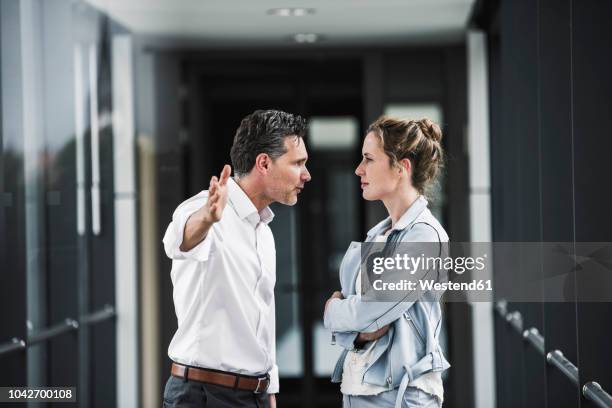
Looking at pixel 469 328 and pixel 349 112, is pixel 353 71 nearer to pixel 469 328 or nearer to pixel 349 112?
pixel 349 112

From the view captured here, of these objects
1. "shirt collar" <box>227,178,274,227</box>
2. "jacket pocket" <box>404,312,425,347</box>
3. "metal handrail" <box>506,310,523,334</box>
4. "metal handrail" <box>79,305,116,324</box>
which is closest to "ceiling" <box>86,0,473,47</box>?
"metal handrail" <box>79,305,116,324</box>

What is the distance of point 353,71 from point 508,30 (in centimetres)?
143

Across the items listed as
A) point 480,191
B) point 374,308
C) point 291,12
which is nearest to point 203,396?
point 374,308

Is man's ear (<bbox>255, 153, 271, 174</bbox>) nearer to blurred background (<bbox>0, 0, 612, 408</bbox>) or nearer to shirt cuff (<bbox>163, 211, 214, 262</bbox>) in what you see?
shirt cuff (<bbox>163, 211, 214, 262</bbox>)

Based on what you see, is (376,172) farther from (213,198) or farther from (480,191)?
(480,191)

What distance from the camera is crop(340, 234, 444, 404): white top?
227 centimetres

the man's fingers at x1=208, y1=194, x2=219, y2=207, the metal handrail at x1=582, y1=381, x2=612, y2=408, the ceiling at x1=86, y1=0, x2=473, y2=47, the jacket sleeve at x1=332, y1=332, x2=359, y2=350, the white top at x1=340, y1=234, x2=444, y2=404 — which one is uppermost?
the ceiling at x1=86, y1=0, x2=473, y2=47

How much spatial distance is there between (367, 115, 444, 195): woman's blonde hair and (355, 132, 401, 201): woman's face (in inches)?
0.7

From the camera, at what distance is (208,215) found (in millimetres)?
2105

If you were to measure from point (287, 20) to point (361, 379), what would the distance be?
255 cm

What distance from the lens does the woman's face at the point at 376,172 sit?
7.68 ft

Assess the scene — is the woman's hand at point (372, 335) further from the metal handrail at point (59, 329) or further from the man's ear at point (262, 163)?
the metal handrail at point (59, 329)

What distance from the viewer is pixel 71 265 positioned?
396 centimetres

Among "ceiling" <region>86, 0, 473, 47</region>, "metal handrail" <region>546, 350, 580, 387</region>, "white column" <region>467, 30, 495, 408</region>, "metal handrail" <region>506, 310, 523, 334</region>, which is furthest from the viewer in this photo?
"white column" <region>467, 30, 495, 408</region>
